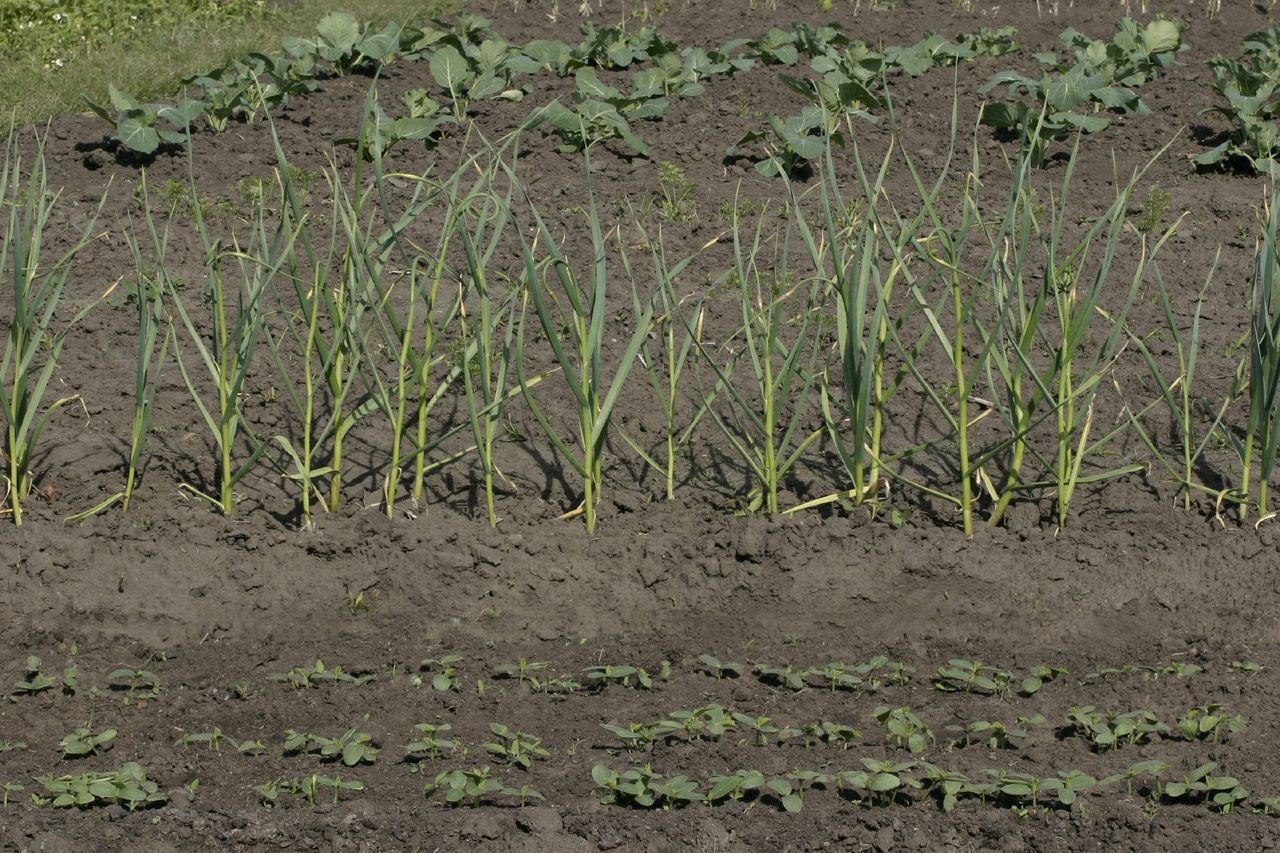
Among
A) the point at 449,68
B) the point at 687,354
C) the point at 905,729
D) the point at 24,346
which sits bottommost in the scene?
the point at 905,729

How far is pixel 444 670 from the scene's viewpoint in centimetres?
326

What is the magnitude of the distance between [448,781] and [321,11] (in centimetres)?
563

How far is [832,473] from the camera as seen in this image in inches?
151

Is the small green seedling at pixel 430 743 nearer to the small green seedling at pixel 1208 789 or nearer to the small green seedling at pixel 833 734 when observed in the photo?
the small green seedling at pixel 833 734

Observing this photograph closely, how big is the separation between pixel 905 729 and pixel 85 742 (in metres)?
1.58

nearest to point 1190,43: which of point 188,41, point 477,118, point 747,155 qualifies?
point 747,155

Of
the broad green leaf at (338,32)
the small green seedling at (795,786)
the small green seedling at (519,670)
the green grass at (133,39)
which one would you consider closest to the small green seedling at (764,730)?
the small green seedling at (795,786)

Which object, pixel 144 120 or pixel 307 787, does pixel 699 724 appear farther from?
pixel 144 120

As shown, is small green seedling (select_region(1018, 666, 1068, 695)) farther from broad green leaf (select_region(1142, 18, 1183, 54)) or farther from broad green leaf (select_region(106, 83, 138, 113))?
broad green leaf (select_region(106, 83, 138, 113))

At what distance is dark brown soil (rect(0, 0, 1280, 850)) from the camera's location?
270cm

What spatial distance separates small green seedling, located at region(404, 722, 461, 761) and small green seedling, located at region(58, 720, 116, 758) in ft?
1.92

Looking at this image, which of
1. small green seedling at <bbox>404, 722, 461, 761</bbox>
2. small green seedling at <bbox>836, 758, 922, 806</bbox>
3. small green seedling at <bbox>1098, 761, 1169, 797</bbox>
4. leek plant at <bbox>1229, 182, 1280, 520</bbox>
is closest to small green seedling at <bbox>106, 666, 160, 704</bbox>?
small green seedling at <bbox>404, 722, 461, 761</bbox>

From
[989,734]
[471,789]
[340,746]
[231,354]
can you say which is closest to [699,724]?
[471,789]

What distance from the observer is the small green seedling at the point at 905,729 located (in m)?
2.90
